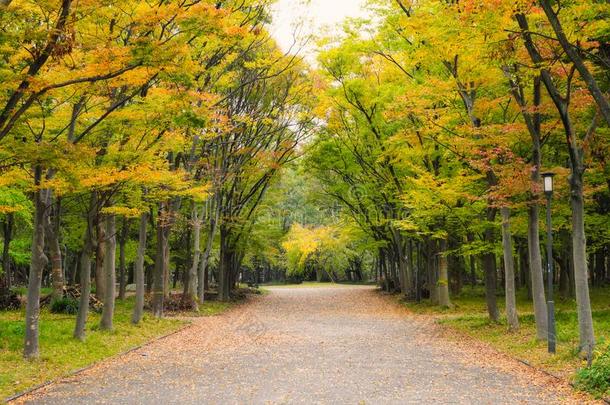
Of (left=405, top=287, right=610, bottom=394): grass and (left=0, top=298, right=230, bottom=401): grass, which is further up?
(left=0, top=298, right=230, bottom=401): grass

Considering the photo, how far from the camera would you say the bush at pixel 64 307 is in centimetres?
1808

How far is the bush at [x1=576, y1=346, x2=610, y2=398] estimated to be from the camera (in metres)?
7.33

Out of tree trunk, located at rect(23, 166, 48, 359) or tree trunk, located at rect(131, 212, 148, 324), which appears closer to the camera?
tree trunk, located at rect(23, 166, 48, 359)

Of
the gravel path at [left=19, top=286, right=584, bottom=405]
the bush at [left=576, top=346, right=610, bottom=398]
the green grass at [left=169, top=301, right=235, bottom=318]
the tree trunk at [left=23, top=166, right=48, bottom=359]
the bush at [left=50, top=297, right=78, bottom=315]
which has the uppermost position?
the tree trunk at [left=23, top=166, right=48, bottom=359]

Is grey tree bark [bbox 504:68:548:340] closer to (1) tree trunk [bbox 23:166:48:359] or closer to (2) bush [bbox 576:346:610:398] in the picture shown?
(2) bush [bbox 576:346:610:398]

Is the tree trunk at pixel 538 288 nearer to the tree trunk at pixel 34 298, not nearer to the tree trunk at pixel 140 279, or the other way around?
the tree trunk at pixel 34 298

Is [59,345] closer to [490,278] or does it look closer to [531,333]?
[531,333]

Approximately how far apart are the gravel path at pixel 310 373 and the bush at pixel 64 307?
15.6 feet

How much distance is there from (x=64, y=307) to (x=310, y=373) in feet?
39.6

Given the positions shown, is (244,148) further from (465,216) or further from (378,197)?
(465,216)

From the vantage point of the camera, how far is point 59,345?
1130cm

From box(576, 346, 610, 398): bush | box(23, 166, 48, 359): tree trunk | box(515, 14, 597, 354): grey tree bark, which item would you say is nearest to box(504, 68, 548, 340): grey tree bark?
box(515, 14, 597, 354): grey tree bark

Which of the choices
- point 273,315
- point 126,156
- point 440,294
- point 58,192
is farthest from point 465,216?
point 58,192

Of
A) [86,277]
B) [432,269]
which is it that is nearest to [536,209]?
[86,277]
